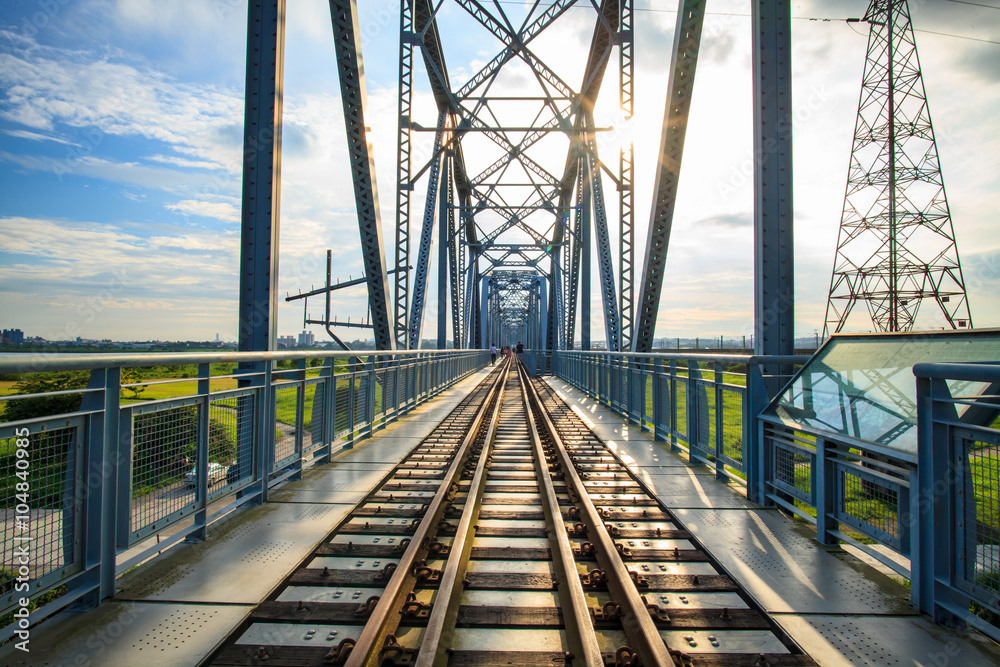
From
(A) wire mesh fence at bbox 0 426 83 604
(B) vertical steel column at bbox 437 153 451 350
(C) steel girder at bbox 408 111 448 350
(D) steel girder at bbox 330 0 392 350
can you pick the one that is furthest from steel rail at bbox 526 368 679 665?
(B) vertical steel column at bbox 437 153 451 350

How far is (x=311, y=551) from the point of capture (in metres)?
3.23

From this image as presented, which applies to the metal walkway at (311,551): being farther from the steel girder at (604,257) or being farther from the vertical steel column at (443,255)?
the vertical steel column at (443,255)

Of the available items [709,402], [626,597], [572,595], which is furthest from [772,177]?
[572,595]

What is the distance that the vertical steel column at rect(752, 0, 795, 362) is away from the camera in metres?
5.11

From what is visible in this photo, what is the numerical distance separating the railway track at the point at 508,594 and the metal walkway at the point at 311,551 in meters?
0.12

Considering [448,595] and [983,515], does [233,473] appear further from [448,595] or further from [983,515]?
[983,515]

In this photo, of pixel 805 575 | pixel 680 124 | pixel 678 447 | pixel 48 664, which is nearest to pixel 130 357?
pixel 48 664

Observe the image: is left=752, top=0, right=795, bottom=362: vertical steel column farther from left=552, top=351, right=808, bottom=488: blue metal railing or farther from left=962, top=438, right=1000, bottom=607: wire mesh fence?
left=962, top=438, right=1000, bottom=607: wire mesh fence

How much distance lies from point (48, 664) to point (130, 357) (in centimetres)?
152

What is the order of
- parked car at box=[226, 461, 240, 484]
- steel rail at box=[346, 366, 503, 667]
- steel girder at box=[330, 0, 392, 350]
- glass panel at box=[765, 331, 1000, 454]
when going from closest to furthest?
steel rail at box=[346, 366, 503, 667] → glass panel at box=[765, 331, 1000, 454] → parked car at box=[226, 461, 240, 484] → steel girder at box=[330, 0, 392, 350]

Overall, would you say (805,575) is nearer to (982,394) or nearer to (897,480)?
(897,480)

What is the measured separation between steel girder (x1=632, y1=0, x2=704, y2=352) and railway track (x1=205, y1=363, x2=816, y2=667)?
4585 mm

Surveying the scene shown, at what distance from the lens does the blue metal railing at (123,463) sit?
2.22 metres

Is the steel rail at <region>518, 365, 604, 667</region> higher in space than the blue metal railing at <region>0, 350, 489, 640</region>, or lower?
lower
